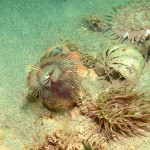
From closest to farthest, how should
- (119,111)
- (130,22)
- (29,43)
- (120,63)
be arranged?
(119,111) → (120,63) → (29,43) → (130,22)

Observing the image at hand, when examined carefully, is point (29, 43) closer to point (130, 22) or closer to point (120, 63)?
point (120, 63)

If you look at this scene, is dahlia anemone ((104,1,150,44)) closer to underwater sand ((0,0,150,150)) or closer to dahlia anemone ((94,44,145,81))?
underwater sand ((0,0,150,150))

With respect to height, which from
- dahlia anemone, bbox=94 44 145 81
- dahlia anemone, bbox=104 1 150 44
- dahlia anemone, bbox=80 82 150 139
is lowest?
dahlia anemone, bbox=80 82 150 139

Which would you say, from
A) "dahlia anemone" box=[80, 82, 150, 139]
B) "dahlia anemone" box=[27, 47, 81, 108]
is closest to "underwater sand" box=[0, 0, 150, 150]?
"dahlia anemone" box=[80, 82, 150, 139]

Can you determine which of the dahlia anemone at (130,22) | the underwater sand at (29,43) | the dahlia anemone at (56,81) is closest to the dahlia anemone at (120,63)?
the underwater sand at (29,43)

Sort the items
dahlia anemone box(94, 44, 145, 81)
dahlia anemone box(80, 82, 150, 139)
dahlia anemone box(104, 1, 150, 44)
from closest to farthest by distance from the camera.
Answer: dahlia anemone box(80, 82, 150, 139) < dahlia anemone box(94, 44, 145, 81) < dahlia anemone box(104, 1, 150, 44)

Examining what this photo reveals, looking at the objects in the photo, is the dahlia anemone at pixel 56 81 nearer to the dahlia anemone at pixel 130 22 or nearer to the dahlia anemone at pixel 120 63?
the dahlia anemone at pixel 120 63

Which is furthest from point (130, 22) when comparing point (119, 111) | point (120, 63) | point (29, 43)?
point (119, 111)

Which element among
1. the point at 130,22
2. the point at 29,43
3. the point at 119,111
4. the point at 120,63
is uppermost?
the point at 130,22
